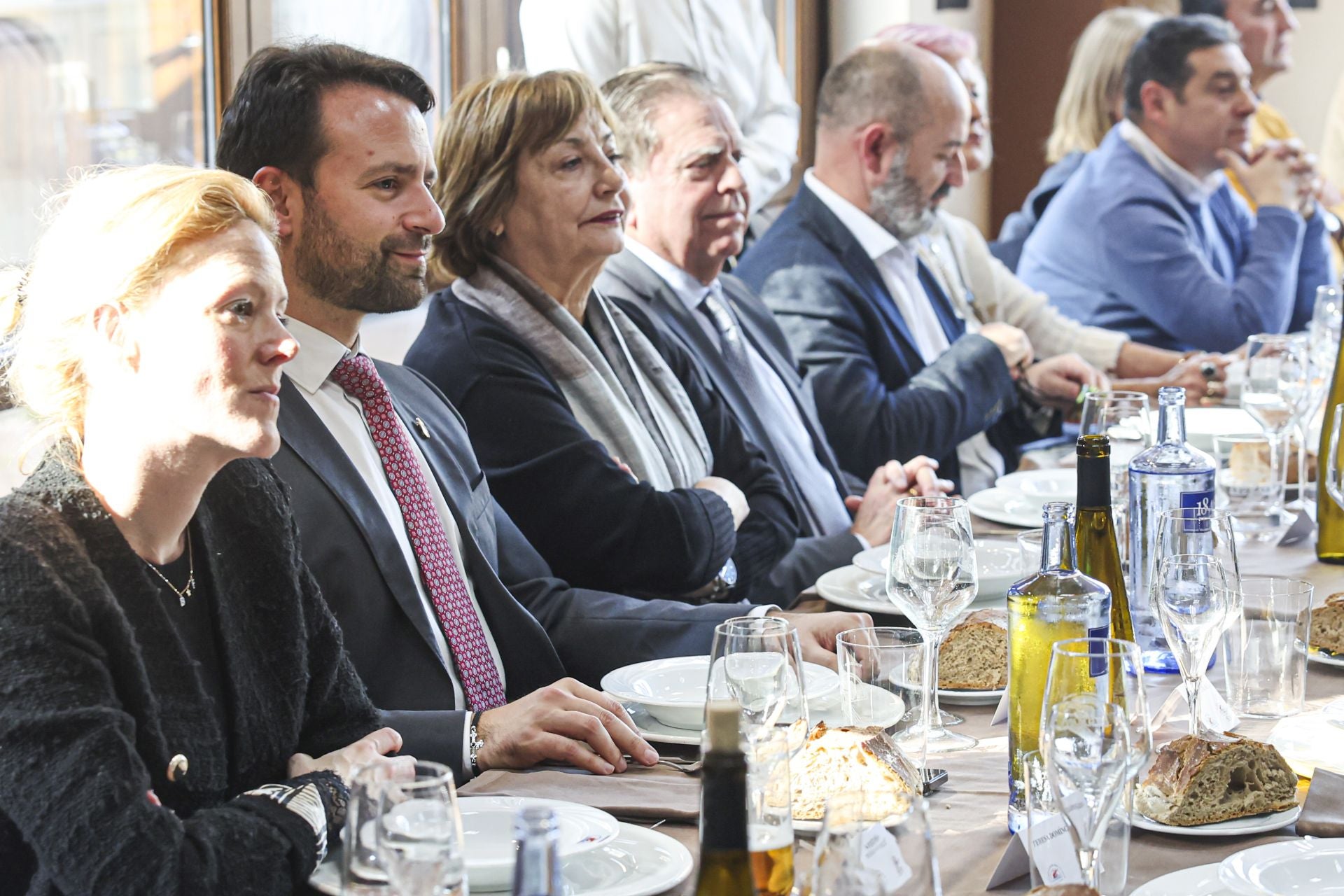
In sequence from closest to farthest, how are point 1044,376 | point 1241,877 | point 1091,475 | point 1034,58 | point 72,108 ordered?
point 1241,877 < point 1091,475 < point 72,108 < point 1044,376 < point 1034,58

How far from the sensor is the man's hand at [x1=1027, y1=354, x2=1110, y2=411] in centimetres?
378

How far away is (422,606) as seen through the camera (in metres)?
1.78

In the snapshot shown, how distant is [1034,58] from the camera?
7734mm

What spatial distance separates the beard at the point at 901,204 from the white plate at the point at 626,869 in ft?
9.20

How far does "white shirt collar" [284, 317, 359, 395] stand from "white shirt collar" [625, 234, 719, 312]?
1.16 m

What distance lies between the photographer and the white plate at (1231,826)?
45.6 inches

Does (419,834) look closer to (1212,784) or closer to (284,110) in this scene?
(1212,784)

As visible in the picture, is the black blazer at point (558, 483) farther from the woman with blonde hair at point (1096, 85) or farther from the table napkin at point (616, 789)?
the woman with blonde hair at point (1096, 85)

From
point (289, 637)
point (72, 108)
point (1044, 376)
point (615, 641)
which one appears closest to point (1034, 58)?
point (1044, 376)

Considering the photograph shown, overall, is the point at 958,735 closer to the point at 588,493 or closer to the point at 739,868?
the point at 739,868

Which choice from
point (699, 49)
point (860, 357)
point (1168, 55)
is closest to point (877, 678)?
point (860, 357)

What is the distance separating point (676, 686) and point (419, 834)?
777 millimetres

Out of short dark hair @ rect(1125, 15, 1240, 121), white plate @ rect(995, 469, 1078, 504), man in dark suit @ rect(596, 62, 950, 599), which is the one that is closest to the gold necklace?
man in dark suit @ rect(596, 62, 950, 599)

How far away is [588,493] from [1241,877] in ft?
4.41
